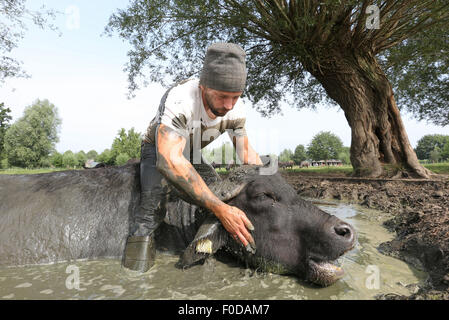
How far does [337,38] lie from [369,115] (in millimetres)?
3808

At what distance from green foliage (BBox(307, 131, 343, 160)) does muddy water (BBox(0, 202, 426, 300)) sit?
104m

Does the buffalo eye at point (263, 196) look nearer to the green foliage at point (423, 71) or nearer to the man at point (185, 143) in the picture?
the man at point (185, 143)

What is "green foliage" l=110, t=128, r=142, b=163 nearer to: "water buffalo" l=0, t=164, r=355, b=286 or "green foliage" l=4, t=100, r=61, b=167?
"green foliage" l=4, t=100, r=61, b=167

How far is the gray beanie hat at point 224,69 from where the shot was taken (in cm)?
302

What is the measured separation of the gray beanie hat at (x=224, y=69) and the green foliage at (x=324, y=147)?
10437cm

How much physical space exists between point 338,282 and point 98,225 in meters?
2.69

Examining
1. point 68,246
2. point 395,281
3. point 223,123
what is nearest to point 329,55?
point 223,123

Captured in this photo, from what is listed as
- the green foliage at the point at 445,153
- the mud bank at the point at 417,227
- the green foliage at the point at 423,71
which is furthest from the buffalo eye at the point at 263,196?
the green foliage at the point at 445,153

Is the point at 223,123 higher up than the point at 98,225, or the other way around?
the point at 223,123

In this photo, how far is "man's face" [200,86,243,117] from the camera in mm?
3092

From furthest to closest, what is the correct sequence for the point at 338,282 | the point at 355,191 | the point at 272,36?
the point at 272,36
the point at 355,191
the point at 338,282
